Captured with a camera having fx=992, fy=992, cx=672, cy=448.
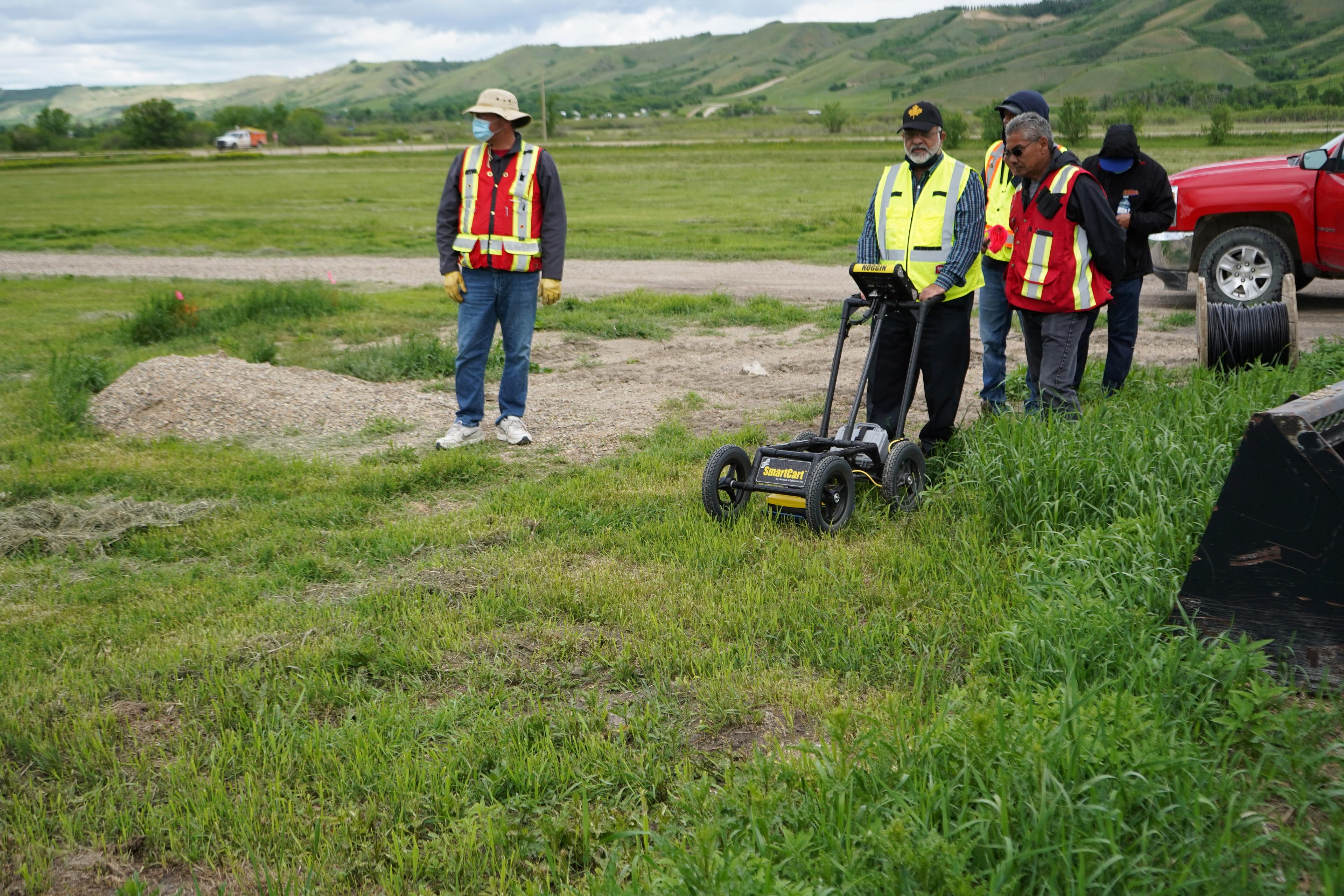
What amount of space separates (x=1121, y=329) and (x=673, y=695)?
507 cm

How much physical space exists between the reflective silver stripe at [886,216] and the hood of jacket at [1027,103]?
1090mm

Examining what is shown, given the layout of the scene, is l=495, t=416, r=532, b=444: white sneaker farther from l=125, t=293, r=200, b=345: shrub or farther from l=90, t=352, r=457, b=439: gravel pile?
l=125, t=293, r=200, b=345: shrub

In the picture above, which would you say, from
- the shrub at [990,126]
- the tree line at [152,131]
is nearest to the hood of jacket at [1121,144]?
the shrub at [990,126]

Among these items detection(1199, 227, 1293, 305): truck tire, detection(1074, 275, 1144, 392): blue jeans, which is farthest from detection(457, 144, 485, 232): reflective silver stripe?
detection(1199, 227, 1293, 305): truck tire

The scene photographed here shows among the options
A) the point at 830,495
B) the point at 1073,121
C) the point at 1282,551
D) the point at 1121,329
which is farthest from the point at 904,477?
the point at 1073,121

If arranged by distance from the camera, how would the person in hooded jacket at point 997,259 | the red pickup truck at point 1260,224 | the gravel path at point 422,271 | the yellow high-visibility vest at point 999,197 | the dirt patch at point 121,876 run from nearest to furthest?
1. the dirt patch at point 121,876
2. the person in hooded jacket at point 997,259
3. the yellow high-visibility vest at point 999,197
4. the red pickup truck at point 1260,224
5. the gravel path at point 422,271

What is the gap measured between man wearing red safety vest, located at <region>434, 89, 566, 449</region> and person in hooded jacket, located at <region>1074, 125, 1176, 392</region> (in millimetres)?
4061

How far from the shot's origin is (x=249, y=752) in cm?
353

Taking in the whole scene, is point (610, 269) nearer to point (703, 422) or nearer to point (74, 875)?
point (703, 422)

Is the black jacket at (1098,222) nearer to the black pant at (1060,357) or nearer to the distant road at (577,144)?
the black pant at (1060,357)

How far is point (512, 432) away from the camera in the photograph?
310 inches

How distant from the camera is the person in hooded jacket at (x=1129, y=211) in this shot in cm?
720

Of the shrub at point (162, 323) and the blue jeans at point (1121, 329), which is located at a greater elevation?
the blue jeans at point (1121, 329)

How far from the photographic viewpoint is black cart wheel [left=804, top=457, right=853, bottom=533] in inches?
205
